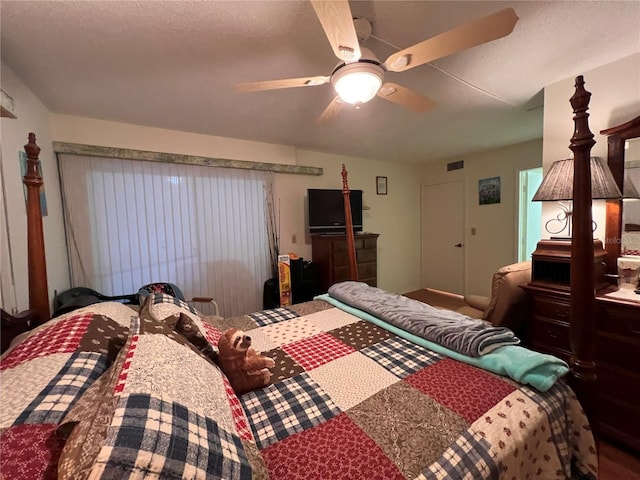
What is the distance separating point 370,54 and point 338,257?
240 centimetres

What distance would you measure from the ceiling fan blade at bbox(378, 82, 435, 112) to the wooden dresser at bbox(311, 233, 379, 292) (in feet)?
6.55

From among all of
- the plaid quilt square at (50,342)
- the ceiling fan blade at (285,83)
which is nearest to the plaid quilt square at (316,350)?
the plaid quilt square at (50,342)

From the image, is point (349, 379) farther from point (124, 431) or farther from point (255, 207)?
point (255, 207)

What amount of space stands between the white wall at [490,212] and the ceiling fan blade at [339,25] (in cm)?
348

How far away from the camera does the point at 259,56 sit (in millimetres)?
1604

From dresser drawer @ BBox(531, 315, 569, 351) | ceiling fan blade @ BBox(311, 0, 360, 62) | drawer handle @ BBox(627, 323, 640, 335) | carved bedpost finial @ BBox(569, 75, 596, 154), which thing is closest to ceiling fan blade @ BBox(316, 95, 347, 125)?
ceiling fan blade @ BBox(311, 0, 360, 62)

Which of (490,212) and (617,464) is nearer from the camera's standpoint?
(617,464)

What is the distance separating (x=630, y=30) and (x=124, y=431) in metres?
2.73

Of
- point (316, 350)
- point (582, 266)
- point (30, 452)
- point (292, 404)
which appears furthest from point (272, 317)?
point (582, 266)

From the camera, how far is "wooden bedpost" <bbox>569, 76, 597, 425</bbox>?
101 cm

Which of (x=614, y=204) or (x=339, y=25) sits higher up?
(x=339, y=25)

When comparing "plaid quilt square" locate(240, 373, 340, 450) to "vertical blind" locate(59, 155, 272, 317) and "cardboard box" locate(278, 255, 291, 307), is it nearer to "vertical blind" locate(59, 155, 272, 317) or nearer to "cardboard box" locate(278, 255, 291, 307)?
"cardboard box" locate(278, 255, 291, 307)

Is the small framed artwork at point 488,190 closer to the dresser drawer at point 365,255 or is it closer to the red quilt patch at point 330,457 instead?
the dresser drawer at point 365,255

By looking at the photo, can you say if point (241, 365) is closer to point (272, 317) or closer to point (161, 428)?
point (161, 428)
